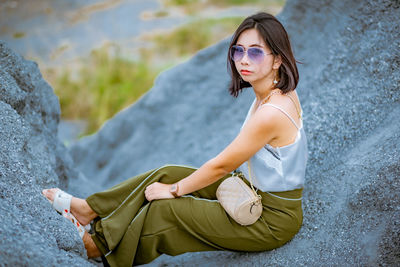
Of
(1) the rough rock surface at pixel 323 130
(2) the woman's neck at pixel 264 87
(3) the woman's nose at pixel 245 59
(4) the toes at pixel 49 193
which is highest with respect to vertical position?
(3) the woman's nose at pixel 245 59

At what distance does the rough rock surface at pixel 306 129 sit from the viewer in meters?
1.79

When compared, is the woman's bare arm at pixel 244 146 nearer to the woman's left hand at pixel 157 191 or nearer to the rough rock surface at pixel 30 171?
the woman's left hand at pixel 157 191

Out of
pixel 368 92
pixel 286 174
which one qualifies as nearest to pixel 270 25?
pixel 286 174

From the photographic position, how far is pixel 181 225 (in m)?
1.94

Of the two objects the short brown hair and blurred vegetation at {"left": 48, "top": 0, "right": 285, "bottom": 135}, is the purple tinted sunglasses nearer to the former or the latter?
the short brown hair

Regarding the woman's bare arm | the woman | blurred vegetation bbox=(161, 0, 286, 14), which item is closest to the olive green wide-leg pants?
the woman

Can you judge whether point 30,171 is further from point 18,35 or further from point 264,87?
point 18,35

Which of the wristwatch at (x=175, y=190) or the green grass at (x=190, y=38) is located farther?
the green grass at (x=190, y=38)

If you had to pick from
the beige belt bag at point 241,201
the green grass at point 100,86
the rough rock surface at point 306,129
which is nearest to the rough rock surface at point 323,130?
the rough rock surface at point 306,129

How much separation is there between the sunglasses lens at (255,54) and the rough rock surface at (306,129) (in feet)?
2.32

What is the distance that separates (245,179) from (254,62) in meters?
0.51

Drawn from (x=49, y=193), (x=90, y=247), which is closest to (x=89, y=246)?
(x=90, y=247)

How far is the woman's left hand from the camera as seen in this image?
78.2 inches

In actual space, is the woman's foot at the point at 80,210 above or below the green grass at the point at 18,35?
above
